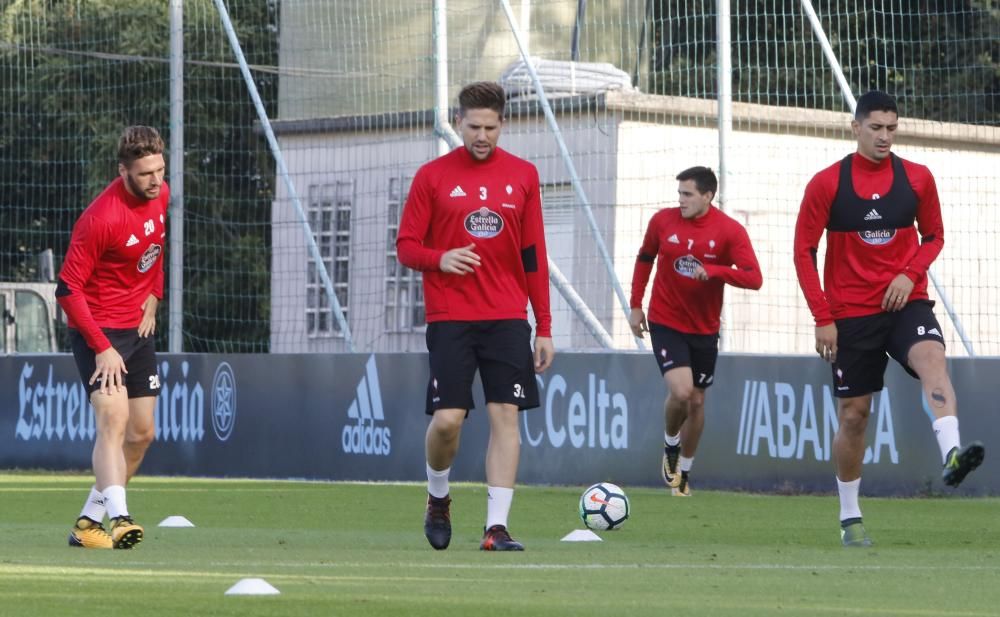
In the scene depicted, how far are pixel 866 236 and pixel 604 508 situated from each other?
7.23 feet

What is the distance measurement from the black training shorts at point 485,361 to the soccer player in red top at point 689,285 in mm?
5100

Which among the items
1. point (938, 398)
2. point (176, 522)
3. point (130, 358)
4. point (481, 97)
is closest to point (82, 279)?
point (130, 358)

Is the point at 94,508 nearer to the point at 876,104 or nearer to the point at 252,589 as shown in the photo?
the point at 252,589

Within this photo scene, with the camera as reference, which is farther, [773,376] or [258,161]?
[258,161]

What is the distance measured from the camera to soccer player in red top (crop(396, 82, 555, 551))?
8984 mm

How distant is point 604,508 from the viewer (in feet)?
35.8

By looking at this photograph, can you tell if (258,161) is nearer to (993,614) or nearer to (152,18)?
(152,18)

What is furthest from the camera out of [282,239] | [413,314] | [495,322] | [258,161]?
[258,161]

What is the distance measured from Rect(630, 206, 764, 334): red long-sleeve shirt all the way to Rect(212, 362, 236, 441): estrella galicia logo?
5848 mm

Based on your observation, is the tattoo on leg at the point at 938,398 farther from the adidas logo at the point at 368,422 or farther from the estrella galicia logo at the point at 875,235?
the adidas logo at the point at 368,422

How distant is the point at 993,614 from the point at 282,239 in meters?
18.0

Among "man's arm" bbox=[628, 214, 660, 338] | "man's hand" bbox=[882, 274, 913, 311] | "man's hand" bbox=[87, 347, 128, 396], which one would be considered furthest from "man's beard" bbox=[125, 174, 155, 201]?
"man's arm" bbox=[628, 214, 660, 338]

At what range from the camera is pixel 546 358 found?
9055 mm

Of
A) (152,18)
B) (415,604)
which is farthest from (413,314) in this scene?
(415,604)
